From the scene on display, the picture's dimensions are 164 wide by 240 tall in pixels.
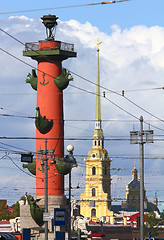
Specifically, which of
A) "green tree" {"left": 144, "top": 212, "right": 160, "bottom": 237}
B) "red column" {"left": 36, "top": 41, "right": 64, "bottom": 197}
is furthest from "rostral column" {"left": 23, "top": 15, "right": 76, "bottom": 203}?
"green tree" {"left": 144, "top": 212, "right": 160, "bottom": 237}

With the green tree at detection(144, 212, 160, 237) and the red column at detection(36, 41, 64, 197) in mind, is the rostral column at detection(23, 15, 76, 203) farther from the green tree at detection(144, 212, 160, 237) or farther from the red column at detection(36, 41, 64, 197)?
the green tree at detection(144, 212, 160, 237)

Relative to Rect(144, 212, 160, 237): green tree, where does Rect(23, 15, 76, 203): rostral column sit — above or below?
above

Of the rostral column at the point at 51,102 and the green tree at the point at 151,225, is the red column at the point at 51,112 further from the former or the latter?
the green tree at the point at 151,225

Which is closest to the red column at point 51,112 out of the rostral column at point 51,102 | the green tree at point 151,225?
the rostral column at point 51,102

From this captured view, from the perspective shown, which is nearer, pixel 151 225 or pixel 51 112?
pixel 51 112

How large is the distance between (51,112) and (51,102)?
100 cm

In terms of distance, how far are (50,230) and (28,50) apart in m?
17.9

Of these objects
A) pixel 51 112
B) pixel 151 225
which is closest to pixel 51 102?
pixel 51 112

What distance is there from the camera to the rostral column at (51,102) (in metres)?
74.6

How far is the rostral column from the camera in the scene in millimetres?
74562

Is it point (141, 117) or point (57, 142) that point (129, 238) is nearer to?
point (57, 142)

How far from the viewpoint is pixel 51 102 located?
75.0m

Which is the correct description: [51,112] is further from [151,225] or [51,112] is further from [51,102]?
[151,225]

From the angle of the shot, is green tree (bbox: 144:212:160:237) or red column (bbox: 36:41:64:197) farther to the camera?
green tree (bbox: 144:212:160:237)
